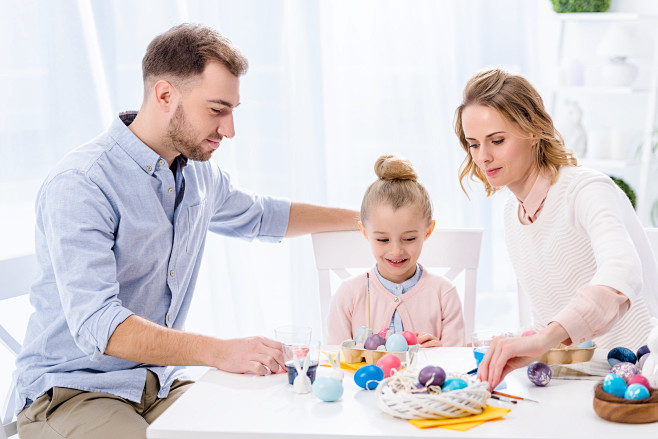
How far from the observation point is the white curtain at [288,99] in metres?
2.73

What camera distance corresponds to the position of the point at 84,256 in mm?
1692

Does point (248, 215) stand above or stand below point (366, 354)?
above

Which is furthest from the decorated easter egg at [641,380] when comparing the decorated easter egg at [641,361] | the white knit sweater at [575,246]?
the white knit sweater at [575,246]

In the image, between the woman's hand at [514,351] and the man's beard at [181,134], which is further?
the man's beard at [181,134]

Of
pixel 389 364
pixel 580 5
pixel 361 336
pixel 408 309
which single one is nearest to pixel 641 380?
pixel 389 364

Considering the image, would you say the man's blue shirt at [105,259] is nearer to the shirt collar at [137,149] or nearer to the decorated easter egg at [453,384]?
the shirt collar at [137,149]

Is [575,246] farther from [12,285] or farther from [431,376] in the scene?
[12,285]

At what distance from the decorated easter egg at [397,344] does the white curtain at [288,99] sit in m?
1.67

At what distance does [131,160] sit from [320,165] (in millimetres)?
1602

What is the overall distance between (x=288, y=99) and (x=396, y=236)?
4.83ft

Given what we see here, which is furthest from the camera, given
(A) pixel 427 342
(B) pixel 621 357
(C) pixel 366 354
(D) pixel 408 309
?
(D) pixel 408 309

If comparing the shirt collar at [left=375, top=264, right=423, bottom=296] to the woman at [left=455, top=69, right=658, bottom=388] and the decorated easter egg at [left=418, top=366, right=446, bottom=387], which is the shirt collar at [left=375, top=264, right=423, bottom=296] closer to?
the woman at [left=455, top=69, right=658, bottom=388]

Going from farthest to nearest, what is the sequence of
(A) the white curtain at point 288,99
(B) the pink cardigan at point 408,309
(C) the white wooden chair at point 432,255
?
(A) the white curtain at point 288,99, (C) the white wooden chair at point 432,255, (B) the pink cardigan at point 408,309

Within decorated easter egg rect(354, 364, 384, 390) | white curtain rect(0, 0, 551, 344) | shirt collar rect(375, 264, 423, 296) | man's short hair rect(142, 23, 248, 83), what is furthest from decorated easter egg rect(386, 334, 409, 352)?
white curtain rect(0, 0, 551, 344)
